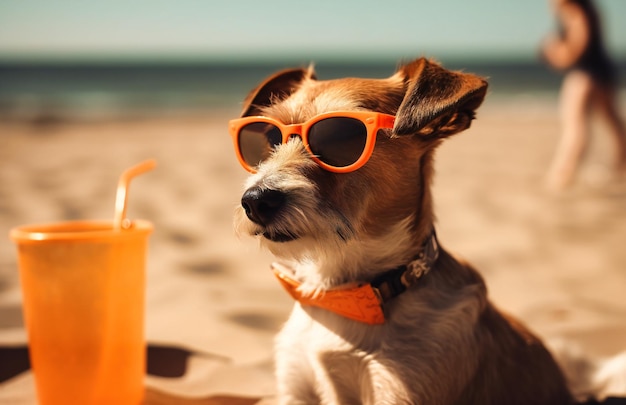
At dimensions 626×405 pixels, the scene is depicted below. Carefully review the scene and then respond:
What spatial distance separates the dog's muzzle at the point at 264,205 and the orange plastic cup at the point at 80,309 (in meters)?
0.56

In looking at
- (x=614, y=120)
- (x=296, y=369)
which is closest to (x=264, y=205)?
(x=296, y=369)

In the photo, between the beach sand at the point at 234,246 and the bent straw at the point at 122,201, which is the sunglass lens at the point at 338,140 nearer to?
the beach sand at the point at 234,246

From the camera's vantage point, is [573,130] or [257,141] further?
[573,130]

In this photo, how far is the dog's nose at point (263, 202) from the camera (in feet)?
5.90

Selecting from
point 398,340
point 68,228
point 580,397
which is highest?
point 68,228

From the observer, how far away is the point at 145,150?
9047 mm

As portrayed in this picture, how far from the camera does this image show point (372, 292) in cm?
184

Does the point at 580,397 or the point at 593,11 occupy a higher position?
the point at 593,11

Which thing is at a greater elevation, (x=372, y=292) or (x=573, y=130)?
(x=573, y=130)

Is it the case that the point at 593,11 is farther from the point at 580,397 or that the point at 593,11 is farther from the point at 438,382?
the point at 438,382

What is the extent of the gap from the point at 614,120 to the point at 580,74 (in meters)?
0.77

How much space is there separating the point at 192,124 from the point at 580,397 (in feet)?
38.4

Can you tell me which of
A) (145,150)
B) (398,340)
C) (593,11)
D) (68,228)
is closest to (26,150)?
(145,150)

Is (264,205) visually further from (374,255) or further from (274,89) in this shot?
(274,89)
